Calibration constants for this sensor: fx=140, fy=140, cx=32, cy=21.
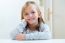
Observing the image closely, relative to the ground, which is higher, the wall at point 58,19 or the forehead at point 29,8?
the forehead at point 29,8

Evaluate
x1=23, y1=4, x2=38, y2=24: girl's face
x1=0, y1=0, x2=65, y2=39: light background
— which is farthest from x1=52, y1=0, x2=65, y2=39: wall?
x1=23, y1=4, x2=38, y2=24: girl's face

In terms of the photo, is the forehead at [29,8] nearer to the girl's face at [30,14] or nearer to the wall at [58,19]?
the girl's face at [30,14]

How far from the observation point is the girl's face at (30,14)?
105 centimetres

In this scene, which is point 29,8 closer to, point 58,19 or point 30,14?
point 30,14

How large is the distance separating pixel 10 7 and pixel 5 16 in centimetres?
13

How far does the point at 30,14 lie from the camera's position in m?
1.06

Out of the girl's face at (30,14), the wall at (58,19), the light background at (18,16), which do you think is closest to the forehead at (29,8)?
the girl's face at (30,14)

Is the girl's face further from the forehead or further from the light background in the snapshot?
the light background

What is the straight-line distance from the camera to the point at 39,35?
792 millimetres

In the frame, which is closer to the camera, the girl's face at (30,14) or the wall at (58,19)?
the girl's face at (30,14)

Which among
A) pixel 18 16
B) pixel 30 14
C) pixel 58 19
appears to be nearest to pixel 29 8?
pixel 30 14

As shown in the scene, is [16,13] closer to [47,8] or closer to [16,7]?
[16,7]

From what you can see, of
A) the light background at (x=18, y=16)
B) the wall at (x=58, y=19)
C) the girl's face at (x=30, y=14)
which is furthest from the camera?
the wall at (x=58, y=19)

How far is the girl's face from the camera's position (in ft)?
3.43
